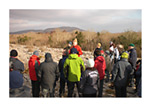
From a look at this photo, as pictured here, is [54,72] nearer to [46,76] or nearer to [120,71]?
[46,76]

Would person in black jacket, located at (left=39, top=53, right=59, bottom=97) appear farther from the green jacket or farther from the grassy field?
the grassy field

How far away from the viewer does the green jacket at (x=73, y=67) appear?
3.81m

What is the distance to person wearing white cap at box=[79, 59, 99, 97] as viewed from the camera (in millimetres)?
3400

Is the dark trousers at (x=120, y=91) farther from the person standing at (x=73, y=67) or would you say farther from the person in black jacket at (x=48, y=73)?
the person in black jacket at (x=48, y=73)

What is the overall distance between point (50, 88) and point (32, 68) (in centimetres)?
76

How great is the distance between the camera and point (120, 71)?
372cm

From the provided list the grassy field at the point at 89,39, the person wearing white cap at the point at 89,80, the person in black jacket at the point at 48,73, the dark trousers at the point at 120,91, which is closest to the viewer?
the person wearing white cap at the point at 89,80

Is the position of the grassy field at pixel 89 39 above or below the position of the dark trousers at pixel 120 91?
above

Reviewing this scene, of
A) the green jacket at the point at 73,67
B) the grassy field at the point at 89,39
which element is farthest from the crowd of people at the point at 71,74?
the grassy field at the point at 89,39

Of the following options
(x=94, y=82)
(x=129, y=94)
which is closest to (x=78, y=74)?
(x=94, y=82)

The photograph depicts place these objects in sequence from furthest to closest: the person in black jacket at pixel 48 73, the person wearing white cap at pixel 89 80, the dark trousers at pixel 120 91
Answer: the dark trousers at pixel 120 91
the person in black jacket at pixel 48 73
the person wearing white cap at pixel 89 80

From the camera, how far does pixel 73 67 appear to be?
3.83 metres

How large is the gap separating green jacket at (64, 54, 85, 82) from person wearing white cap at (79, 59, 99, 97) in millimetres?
444

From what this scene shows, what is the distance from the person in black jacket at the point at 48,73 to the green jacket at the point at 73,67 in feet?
0.98
